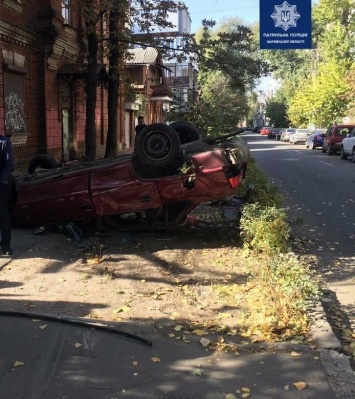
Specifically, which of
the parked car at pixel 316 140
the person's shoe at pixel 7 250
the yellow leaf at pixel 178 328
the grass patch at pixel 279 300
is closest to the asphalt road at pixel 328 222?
the grass patch at pixel 279 300

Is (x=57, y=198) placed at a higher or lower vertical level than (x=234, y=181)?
lower

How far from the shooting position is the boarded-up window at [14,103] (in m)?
12.6

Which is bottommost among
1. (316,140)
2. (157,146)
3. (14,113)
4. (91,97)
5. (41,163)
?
(41,163)

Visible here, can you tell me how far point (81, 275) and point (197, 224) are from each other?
3.14m

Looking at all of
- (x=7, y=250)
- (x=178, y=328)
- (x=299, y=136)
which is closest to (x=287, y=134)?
(x=299, y=136)

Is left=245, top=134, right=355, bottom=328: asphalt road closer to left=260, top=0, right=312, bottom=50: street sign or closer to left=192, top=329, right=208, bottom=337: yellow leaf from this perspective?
left=192, top=329, right=208, bottom=337: yellow leaf

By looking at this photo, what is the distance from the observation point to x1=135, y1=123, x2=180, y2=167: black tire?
22.9ft

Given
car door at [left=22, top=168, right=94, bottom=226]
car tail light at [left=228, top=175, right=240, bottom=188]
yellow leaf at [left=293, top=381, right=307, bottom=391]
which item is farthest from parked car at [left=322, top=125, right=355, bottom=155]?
yellow leaf at [left=293, top=381, right=307, bottom=391]

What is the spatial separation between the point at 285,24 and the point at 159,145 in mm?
12683

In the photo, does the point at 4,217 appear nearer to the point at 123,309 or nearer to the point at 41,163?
the point at 123,309

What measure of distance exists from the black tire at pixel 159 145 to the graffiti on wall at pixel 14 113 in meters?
6.66

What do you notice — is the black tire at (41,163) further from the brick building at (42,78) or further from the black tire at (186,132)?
the brick building at (42,78)

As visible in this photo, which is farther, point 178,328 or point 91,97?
point 91,97

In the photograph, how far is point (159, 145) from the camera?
7.02 m
